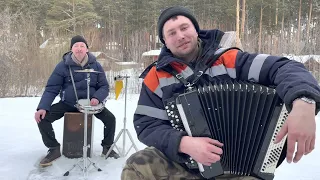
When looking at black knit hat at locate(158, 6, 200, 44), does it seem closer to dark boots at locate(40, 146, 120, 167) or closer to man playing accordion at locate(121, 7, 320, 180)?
man playing accordion at locate(121, 7, 320, 180)

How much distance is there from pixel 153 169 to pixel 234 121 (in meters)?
0.55

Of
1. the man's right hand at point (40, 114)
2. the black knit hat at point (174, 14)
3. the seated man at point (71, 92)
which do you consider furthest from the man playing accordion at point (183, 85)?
the man's right hand at point (40, 114)

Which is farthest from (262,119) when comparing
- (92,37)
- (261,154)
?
(92,37)

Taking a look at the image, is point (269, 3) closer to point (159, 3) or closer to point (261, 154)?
point (159, 3)

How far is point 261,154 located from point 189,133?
38cm

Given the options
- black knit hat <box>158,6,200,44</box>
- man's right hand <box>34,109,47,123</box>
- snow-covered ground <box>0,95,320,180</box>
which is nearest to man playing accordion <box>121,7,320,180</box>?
black knit hat <box>158,6,200,44</box>

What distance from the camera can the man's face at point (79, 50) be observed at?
3.80m

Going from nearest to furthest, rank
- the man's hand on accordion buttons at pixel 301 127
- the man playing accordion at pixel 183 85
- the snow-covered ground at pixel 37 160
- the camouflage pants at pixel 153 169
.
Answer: the man's hand on accordion buttons at pixel 301 127, the man playing accordion at pixel 183 85, the camouflage pants at pixel 153 169, the snow-covered ground at pixel 37 160

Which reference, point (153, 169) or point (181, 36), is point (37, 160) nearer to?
point (153, 169)

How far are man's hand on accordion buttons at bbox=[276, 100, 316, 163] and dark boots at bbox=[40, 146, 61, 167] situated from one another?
278 centimetres

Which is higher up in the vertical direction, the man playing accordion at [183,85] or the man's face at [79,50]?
Result: the man's face at [79,50]

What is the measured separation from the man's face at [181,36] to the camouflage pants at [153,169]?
65cm

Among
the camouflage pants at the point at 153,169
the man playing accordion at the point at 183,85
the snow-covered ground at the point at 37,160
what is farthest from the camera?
the snow-covered ground at the point at 37,160

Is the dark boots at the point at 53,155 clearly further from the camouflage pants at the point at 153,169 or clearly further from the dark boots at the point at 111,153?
the camouflage pants at the point at 153,169
